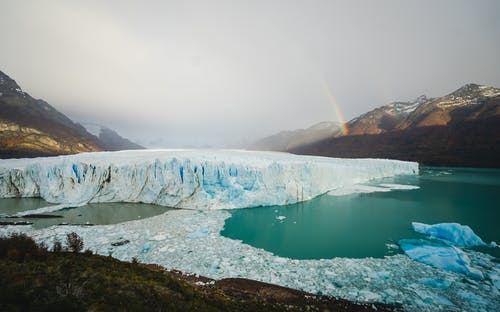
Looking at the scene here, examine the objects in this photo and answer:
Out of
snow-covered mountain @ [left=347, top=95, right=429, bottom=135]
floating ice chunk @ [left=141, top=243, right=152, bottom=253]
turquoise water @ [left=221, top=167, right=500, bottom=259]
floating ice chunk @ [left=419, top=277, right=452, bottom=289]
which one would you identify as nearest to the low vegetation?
floating ice chunk @ [left=419, top=277, right=452, bottom=289]

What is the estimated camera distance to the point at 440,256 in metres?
6.82

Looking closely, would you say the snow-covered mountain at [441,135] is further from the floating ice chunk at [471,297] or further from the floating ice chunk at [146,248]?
the floating ice chunk at [146,248]

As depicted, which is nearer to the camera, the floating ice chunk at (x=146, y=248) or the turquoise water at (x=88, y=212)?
the floating ice chunk at (x=146, y=248)

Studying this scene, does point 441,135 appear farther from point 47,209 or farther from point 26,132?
point 26,132

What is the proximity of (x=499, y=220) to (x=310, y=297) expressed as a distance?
44.1 feet

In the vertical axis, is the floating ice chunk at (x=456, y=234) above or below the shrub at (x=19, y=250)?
below

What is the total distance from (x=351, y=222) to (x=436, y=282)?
5.55 meters

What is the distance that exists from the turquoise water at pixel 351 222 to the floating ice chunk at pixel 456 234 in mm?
407

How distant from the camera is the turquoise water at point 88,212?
1055cm

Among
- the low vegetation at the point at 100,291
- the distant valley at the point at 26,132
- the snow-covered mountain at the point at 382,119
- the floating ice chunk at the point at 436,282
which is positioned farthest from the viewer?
the snow-covered mountain at the point at 382,119

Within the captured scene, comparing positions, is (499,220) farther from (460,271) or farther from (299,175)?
(299,175)

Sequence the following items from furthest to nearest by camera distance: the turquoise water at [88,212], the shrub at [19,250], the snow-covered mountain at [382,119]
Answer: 1. the snow-covered mountain at [382,119]
2. the turquoise water at [88,212]
3. the shrub at [19,250]

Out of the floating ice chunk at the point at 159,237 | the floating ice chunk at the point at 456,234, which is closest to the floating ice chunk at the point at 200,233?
the floating ice chunk at the point at 159,237

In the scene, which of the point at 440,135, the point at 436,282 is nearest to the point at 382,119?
the point at 440,135
